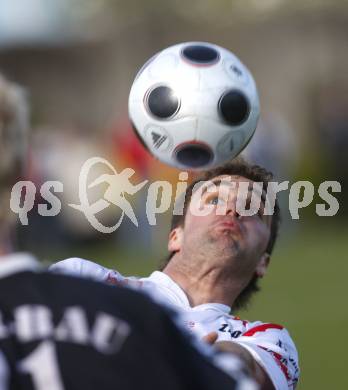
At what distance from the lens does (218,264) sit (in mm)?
5188

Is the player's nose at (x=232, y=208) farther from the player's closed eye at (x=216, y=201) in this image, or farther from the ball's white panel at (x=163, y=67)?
the ball's white panel at (x=163, y=67)

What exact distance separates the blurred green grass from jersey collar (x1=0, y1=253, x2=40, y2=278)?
16.6 ft

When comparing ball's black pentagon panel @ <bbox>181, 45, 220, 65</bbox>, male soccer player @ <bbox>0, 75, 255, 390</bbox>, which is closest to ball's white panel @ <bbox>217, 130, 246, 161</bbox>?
ball's black pentagon panel @ <bbox>181, 45, 220, 65</bbox>

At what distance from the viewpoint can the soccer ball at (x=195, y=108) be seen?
16.8 ft

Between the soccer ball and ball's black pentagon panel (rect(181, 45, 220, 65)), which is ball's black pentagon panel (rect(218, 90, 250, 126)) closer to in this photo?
the soccer ball

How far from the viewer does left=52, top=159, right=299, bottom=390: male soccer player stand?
4879 mm

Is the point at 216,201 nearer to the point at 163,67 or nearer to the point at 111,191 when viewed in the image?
the point at 163,67

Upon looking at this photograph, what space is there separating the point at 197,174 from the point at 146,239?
13.8m

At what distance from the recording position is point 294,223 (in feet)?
68.1

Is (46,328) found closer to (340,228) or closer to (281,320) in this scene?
(281,320)

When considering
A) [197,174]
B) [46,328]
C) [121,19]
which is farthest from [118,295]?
[121,19]

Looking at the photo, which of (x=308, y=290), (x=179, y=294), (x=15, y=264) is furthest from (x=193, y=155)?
(x=308, y=290)

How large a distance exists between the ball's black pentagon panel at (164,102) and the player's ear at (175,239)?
0.60 meters

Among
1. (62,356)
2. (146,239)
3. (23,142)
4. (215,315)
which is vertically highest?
(23,142)
